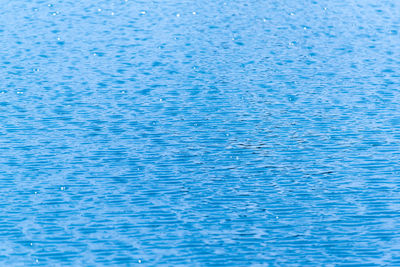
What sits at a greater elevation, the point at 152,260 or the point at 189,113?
the point at 152,260

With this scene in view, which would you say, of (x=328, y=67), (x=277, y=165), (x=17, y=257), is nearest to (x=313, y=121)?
(x=277, y=165)

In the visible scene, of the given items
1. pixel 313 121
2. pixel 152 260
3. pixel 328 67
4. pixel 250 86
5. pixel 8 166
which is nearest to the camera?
pixel 152 260

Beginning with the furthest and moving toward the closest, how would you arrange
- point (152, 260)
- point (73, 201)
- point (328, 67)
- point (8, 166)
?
point (328, 67) < point (8, 166) < point (73, 201) < point (152, 260)

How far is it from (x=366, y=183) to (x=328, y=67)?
12.0 ft

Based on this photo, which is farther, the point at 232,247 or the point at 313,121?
the point at 313,121

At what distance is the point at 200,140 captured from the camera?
8070 mm

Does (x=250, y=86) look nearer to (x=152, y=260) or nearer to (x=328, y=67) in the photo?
(x=328, y=67)

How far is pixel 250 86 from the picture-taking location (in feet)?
31.6

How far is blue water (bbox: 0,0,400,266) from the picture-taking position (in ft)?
19.8

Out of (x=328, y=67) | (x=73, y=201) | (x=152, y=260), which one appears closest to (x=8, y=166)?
(x=73, y=201)

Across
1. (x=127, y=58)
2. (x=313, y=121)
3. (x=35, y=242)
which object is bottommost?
(x=127, y=58)

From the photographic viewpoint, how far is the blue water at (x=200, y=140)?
6.04 m

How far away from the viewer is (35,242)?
5973 millimetres

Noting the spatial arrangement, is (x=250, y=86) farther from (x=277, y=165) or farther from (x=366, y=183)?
(x=366, y=183)
